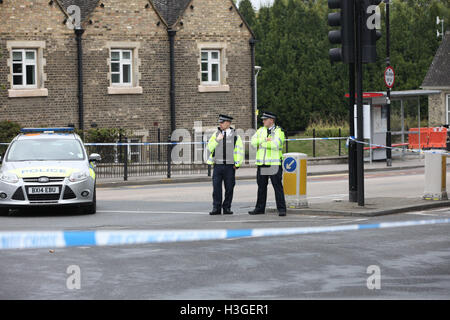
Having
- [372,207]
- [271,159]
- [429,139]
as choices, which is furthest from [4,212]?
→ [429,139]

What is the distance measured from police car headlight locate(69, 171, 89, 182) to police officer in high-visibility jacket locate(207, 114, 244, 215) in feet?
7.41

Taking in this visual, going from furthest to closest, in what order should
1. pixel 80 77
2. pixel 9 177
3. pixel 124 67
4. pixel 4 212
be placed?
pixel 124 67 → pixel 80 77 → pixel 4 212 → pixel 9 177

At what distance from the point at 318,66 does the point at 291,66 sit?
1373 mm

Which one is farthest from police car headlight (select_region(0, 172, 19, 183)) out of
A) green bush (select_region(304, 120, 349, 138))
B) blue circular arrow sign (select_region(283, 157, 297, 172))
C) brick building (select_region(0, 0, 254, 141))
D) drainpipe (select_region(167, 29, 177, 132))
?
green bush (select_region(304, 120, 349, 138))

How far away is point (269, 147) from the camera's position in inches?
606

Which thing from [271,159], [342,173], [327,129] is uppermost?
[327,129]

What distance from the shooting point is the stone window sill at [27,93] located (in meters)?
31.0

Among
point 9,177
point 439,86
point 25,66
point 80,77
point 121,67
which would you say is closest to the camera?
point 9,177

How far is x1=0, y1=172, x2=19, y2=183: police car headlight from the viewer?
15.8 meters

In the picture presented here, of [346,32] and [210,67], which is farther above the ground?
[210,67]

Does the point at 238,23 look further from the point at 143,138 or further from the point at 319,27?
the point at 319,27

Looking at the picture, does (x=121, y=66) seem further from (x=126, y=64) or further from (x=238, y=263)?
(x=238, y=263)

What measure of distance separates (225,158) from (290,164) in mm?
1179
